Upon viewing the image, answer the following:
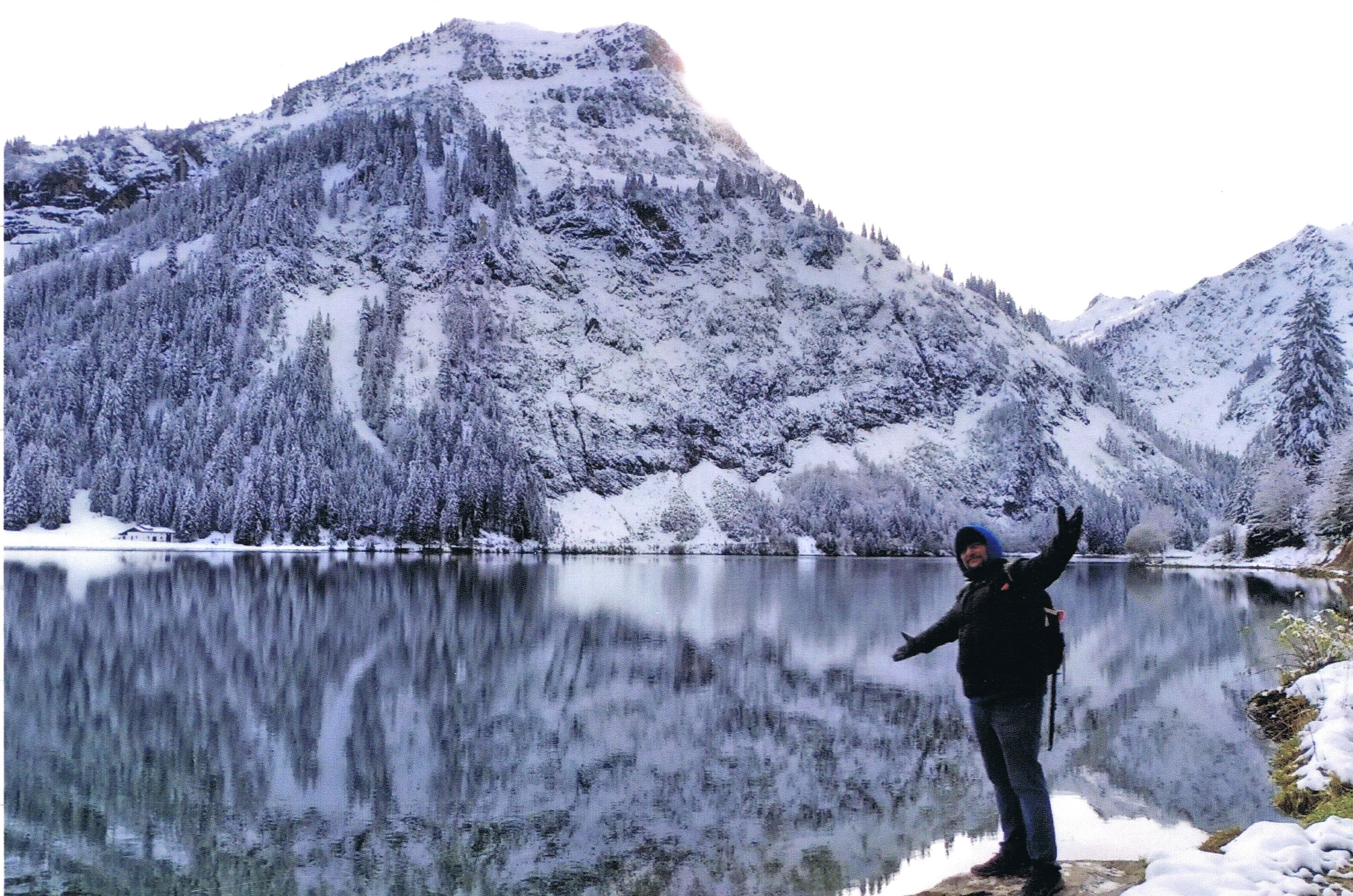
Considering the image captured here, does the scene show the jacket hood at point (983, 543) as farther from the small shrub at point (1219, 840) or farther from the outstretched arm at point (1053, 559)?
the small shrub at point (1219, 840)

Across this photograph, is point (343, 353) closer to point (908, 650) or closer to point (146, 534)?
point (146, 534)

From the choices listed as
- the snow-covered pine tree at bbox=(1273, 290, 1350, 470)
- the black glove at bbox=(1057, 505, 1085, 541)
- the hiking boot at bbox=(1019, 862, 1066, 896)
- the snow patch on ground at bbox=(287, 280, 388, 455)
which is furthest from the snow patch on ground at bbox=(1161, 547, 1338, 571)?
the snow patch on ground at bbox=(287, 280, 388, 455)

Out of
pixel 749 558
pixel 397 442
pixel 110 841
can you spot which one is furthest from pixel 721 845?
pixel 397 442

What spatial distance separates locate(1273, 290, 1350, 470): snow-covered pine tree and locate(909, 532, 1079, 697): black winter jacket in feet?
300

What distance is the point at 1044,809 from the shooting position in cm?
859

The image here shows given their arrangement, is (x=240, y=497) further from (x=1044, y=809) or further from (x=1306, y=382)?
(x=1044, y=809)

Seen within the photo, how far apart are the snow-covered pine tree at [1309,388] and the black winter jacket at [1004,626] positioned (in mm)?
91380

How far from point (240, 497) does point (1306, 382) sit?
395 ft

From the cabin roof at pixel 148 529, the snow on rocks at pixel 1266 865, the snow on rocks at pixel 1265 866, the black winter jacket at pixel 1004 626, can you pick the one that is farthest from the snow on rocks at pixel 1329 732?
the cabin roof at pixel 148 529

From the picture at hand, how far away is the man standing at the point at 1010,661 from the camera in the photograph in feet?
26.8

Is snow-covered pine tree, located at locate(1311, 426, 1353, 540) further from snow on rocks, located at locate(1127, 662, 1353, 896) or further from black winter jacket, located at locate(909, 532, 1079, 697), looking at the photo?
black winter jacket, located at locate(909, 532, 1079, 697)

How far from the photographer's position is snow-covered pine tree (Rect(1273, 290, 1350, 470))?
3438 inches

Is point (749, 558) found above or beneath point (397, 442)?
beneath

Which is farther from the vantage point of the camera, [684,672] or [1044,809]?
[684,672]
